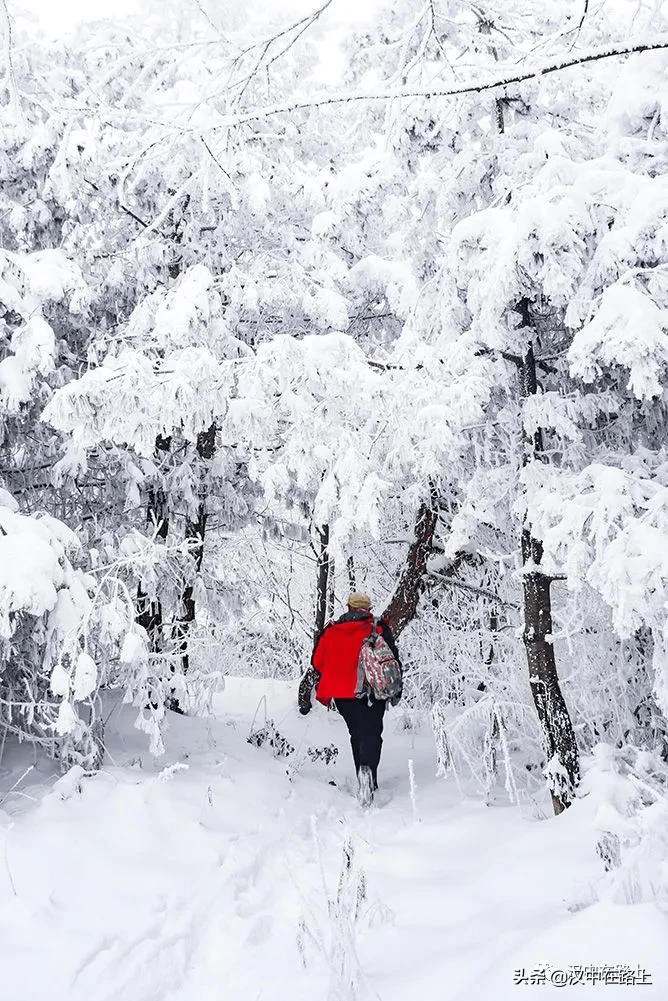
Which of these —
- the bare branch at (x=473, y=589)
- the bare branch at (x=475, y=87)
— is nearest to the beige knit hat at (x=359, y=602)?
the bare branch at (x=473, y=589)

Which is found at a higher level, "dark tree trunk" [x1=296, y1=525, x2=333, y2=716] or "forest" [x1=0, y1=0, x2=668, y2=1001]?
"forest" [x1=0, y1=0, x2=668, y2=1001]

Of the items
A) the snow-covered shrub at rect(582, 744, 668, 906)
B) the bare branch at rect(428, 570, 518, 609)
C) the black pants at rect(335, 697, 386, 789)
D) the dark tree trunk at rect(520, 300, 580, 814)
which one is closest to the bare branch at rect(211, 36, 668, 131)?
the dark tree trunk at rect(520, 300, 580, 814)

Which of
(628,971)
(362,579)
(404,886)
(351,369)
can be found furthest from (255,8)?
(628,971)

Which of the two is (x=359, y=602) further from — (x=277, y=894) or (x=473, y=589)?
(x=277, y=894)

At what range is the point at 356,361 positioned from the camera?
6.01 metres

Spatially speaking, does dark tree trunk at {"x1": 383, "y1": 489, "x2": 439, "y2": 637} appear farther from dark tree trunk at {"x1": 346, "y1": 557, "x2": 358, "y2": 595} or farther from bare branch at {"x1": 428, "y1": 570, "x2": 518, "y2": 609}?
dark tree trunk at {"x1": 346, "y1": 557, "x2": 358, "y2": 595}

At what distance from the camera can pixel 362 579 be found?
12188 mm

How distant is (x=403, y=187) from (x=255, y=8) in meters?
4.42

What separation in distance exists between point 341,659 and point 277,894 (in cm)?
272

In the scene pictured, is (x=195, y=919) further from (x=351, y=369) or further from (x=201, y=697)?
(x=351, y=369)

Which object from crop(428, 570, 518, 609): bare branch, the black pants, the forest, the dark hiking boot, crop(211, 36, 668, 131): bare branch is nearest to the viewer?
crop(211, 36, 668, 131): bare branch

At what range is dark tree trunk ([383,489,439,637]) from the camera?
8516 mm

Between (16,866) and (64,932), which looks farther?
(16,866)

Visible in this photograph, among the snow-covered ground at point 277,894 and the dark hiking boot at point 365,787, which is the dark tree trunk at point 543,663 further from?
the dark hiking boot at point 365,787
